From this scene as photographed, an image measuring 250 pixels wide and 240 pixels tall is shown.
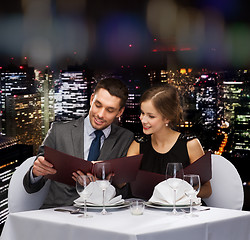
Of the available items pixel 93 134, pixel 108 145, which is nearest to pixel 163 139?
pixel 108 145

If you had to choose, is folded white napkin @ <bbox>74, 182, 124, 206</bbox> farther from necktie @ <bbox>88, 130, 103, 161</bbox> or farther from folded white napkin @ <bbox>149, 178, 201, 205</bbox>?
necktie @ <bbox>88, 130, 103, 161</bbox>

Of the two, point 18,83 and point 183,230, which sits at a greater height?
point 18,83

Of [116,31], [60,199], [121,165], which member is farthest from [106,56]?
[121,165]

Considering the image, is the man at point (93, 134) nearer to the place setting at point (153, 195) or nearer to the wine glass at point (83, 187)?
the place setting at point (153, 195)

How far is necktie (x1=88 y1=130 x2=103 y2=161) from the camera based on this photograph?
268cm

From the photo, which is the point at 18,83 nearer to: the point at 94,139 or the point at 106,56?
the point at 106,56

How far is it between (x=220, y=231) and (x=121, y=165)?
1.66 ft

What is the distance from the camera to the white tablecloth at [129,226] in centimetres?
165

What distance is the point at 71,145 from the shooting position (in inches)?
106

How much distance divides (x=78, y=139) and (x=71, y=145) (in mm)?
54

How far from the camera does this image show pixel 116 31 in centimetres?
458

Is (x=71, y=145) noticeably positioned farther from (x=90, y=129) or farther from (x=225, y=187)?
(x=225, y=187)

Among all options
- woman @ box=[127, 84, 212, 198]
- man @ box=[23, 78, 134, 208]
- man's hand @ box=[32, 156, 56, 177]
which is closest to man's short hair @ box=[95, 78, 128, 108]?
man @ box=[23, 78, 134, 208]

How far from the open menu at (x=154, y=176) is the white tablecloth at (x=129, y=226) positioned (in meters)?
0.20
